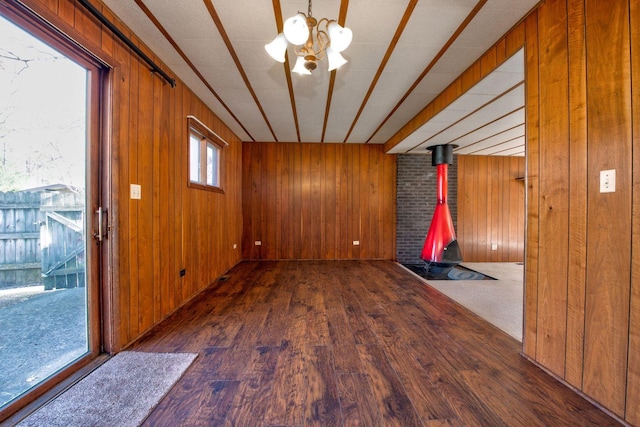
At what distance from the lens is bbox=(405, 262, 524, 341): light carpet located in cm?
224

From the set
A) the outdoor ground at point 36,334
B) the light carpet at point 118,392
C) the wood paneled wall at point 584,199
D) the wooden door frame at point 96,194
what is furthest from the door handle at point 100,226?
the wood paneled wall at point 584,199

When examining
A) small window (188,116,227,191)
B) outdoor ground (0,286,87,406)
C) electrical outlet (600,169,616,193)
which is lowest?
outdoor ground (0,286,87,406)

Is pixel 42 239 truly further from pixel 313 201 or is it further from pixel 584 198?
pixel 313 201

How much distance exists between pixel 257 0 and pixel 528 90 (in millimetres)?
1861

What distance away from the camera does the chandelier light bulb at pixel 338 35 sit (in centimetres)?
139

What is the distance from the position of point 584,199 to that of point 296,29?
1.78 m

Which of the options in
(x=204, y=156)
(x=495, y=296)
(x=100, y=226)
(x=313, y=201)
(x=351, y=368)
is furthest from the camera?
(x=313, y=201)

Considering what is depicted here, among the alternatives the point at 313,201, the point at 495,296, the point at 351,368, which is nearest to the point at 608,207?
the point at 351,368

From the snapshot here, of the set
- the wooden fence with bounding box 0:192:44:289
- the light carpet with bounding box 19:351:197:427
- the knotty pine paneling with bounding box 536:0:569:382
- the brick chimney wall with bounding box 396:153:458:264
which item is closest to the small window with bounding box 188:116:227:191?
the wooden fence with bounding box 0:192:44:289

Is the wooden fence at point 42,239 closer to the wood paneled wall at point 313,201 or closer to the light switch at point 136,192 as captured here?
the light switch at point 136,192

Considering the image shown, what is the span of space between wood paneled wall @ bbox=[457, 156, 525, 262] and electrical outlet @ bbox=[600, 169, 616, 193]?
13.5 ft

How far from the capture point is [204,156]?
3.24 meters

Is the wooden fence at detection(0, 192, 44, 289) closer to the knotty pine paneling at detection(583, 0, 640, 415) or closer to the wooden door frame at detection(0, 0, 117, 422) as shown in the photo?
the wooden door frame at detection(0, 0, 117, 422)

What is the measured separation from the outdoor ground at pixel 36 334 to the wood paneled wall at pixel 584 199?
2934mm
